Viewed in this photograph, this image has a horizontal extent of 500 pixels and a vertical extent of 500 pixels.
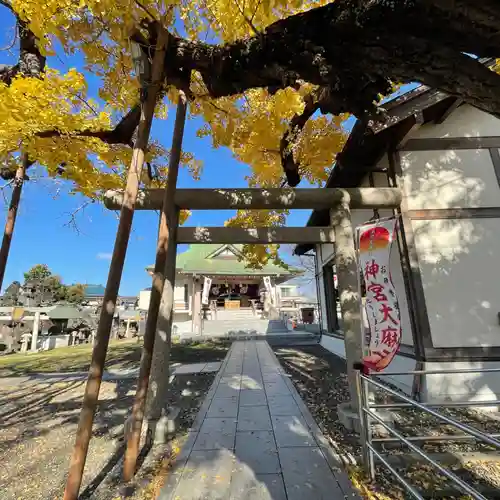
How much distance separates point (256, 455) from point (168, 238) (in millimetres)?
2848

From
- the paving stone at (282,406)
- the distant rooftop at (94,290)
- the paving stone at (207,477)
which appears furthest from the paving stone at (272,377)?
the distant rooftop at (94,290)

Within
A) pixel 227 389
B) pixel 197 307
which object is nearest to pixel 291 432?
pixel 227 389

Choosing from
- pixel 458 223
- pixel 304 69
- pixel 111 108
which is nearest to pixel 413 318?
pixel 458 223

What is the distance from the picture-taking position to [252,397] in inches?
215

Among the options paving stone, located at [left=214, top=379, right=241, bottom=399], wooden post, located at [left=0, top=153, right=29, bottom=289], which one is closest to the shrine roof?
paving stone, located at [left=214, top=379, right=241, bottom=399]

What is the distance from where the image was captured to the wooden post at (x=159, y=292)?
119 inches

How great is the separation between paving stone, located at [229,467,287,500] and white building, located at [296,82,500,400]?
3.72 metres

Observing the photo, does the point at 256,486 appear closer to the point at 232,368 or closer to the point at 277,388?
the point at 277,388

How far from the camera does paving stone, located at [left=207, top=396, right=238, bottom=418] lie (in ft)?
15.1

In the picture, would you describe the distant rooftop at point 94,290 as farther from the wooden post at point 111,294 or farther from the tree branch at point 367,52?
the tree branch at point 367,52

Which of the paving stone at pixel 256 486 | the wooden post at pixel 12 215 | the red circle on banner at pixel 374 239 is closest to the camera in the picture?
the paving stone at pixel 256 486

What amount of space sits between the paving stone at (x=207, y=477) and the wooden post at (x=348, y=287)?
1966 mm

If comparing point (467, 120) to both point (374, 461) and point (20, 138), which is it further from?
point (20, 138)

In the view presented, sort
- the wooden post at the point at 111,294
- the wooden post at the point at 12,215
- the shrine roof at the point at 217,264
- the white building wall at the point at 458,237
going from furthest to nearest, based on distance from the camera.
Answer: the shrine roof at the point at 217,264
the white building wall at the point at 458,237
the wooden post at the point at 12,215
the wooden post at the point at 111,294
